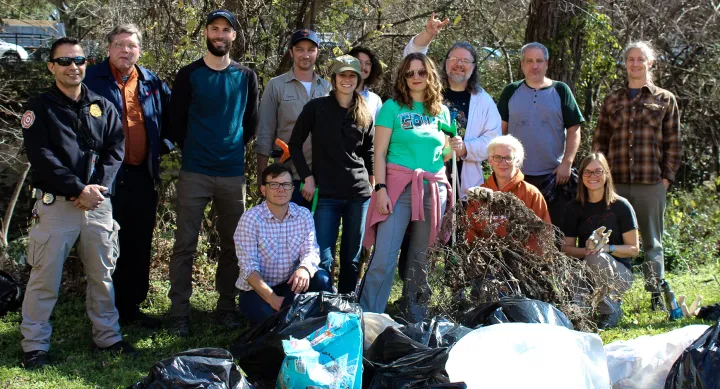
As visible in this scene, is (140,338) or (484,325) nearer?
(484,325)

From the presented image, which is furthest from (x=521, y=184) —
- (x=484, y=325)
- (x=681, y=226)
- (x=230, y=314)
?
(x=681, y=226)

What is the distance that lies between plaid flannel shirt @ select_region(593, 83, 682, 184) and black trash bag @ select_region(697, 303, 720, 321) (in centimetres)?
106

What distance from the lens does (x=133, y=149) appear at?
5270mm

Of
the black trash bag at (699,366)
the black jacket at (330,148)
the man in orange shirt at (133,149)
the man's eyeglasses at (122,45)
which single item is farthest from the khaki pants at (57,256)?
the black trash bag at (699,366)

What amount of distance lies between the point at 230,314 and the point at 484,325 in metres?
2.18

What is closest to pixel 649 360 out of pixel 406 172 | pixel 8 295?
pixel 406 172

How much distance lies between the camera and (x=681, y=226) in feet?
30.5

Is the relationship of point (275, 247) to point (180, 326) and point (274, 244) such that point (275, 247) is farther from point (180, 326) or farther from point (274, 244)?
point (180, 326)

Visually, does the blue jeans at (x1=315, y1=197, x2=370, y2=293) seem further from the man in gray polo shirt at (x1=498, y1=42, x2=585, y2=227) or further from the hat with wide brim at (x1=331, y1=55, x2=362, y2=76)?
the man in gray polo shirt at (x1=498, y1=42, x2=585, y2=227)

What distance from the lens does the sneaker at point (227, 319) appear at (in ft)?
18.2

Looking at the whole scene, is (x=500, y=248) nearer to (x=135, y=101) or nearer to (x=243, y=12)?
(x=135, y=101)

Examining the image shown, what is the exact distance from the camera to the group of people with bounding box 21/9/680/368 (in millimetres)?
4711

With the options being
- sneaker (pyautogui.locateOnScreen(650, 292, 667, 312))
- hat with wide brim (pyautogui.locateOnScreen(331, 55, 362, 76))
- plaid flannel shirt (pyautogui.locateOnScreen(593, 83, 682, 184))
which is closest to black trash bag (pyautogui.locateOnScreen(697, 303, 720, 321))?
sneaker (pyautogui.locateOnScreen(650, 292, 667, 312))

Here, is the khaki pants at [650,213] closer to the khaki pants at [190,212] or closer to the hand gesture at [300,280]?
the hand gesture at [300,280]
